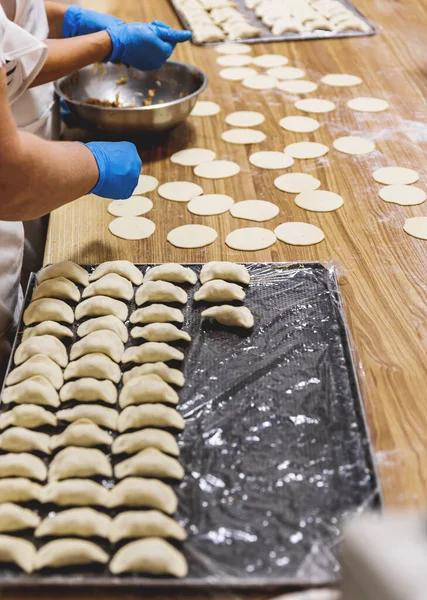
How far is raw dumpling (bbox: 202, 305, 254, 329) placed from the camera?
1.52 meters

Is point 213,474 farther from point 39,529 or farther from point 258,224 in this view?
point 258,224

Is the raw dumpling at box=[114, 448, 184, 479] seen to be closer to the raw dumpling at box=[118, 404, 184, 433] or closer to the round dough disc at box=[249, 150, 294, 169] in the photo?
the raw dumpling at box=[118, 404, 184, 433]

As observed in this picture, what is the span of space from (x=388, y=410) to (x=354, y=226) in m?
0.75

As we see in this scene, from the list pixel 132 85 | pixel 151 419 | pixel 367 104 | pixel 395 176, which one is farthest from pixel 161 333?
pixel 367 104

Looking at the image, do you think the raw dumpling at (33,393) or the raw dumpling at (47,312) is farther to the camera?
the raw dumpling at (47,312)

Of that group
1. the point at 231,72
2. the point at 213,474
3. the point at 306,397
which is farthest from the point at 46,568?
the point at 231,72

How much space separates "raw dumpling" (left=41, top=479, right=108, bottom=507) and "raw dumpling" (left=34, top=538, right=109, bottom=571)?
0.29 feet

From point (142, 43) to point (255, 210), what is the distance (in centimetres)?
77

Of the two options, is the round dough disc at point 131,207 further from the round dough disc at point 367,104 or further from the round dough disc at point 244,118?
the round dough disc at point 367,104

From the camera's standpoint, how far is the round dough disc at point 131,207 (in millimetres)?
2010

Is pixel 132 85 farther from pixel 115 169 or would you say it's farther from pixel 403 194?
pixel 403 194

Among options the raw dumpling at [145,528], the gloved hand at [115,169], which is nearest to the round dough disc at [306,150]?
the gloved hand at [115,169]

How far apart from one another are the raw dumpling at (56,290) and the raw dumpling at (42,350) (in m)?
0.17

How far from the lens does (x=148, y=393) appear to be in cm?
132
